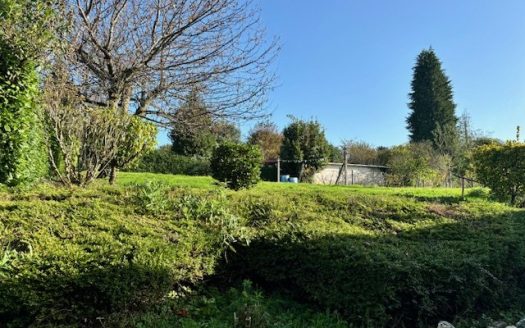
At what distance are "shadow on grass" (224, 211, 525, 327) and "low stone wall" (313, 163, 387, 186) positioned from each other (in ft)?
48.8

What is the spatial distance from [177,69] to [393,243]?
6.83m

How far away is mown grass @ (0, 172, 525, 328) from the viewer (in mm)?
2793

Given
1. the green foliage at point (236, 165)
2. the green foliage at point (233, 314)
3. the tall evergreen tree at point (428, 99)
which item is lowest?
the green foliage at point (233, 314)

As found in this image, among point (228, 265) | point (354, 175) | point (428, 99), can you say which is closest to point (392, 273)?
point (228, 265)

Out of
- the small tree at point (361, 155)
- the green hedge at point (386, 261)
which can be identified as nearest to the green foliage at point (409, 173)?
the small tree at point (361, 155)

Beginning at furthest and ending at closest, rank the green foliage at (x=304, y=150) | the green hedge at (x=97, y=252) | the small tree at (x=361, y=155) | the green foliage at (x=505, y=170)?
the small tree at (x=361, y=155) < the green foliage at (x=304, y=150) < the green foliage at (x=505, y=170) < the green hedge at (x=97, y=252)

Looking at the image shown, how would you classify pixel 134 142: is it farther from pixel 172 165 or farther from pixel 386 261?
pixel 172 165

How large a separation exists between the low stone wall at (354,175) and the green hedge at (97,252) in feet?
50.7

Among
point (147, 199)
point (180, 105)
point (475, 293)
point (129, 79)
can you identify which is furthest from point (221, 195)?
point (180, 105)

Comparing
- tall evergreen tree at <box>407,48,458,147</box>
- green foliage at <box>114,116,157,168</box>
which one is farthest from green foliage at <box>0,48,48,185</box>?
tall evergreen tree at <box>407,48,458,147</box>

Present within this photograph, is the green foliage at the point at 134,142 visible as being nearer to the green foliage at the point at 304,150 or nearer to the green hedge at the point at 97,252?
the green hedge at the point at 97,252

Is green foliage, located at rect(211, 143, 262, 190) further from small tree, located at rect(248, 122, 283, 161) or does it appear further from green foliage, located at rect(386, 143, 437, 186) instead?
small tree, located at rect(248, 122, 283, 161)

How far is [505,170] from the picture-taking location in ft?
33.7

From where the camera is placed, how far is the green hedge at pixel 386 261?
319 centimetres
